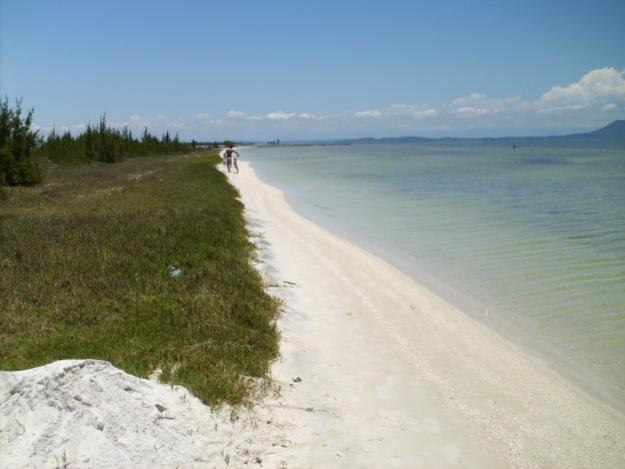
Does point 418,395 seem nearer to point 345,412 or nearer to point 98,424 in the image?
point 345,412

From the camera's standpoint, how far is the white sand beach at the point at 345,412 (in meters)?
4.03

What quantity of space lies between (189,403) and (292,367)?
1.77 m

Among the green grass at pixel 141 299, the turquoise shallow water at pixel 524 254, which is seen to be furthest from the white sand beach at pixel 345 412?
the turquoise shallow water at pixel 524 254

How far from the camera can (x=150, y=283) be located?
8445 millimetres

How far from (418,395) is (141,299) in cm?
448

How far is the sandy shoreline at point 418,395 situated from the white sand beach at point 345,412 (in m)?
0.02

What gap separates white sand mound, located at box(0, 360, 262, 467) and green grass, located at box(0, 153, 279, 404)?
1.93ft

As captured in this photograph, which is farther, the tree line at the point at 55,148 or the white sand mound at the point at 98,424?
the tree line at the point at 55,148

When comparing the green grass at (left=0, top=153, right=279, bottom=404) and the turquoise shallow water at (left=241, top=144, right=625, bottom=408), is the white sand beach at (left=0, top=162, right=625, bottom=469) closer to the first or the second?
the green grass at (left=0, top=153, right=279, bottom=404)

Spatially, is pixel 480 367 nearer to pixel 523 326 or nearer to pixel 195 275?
pixel 523 326

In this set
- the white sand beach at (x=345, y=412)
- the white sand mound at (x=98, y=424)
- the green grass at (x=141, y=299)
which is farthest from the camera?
the green grass at (x=141, y=299)

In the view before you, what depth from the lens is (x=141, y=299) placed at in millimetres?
7746

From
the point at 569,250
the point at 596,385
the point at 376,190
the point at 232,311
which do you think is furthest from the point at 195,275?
the point at 376,190

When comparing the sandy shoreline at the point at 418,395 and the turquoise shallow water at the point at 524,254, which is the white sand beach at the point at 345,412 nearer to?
the sandy shoreline at the point at 418,395
